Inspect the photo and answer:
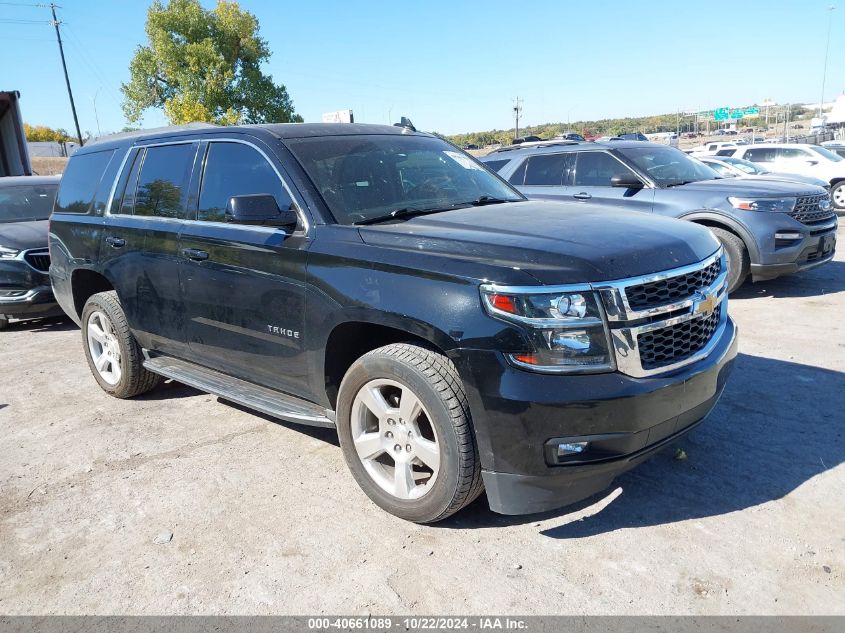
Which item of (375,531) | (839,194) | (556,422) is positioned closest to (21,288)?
(375,531)

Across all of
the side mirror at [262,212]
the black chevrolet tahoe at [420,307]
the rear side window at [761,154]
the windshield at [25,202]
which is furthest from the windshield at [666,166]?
the rear side window at [761,154]

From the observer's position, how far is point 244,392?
4.00 metres

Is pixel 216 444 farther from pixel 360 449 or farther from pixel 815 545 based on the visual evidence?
pixel 815 545

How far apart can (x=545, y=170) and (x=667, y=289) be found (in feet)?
20.4

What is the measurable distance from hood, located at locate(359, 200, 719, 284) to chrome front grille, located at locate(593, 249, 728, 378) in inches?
2.3

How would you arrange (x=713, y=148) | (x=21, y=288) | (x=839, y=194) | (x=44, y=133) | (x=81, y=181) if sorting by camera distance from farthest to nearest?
(x=44, y=133)
(x=713, y=148)
(x=839, y=194)
(x=21, y=288)
(x=81, y=181)

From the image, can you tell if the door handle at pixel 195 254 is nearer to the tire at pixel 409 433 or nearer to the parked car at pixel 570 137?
the tire at pixel 409 433

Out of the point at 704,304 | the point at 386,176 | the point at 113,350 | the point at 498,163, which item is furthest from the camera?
the point at 498,163

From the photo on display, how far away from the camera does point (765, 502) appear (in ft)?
10.7

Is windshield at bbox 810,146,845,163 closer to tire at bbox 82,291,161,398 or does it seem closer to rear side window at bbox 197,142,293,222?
rear side window at bbox 197,142,293,222

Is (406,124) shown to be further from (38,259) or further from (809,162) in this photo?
(809,162)

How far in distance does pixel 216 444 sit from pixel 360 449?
143 centimetres

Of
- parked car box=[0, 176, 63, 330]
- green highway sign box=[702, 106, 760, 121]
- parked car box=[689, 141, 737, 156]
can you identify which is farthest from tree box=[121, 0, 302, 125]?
green highway sign box=[702, 106, 760, 121]

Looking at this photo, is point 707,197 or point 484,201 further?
point 707,197
